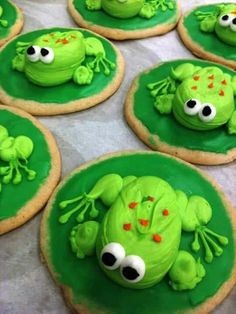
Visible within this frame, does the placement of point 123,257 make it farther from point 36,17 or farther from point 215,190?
point 36,17

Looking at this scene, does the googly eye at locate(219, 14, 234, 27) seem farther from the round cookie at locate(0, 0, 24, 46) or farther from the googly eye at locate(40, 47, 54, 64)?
the round cookie at locate(0, 0, 24, 46)

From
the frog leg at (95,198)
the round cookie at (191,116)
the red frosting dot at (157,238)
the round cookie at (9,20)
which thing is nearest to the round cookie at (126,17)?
the round cookie at (9,20)

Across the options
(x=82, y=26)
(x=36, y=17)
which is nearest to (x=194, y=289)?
(x=82, y=26)

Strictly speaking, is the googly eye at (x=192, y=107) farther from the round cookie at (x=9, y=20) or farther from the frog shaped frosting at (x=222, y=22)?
the round cookie at (x=9, y=20)

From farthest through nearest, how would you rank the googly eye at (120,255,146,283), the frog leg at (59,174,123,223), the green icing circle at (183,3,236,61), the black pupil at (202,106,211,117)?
1. the green icing circle at (183,3,236,61)
2. the black pupil at (202,106,211,117)
3. the frog leg at (59,174,123,223)
4. the googly eye at (120,255,146,283)

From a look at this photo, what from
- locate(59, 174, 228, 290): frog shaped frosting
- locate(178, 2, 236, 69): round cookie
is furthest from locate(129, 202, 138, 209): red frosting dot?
locate(178, 2, 236, 69): round cookie

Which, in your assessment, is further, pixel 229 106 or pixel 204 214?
pixel 229 106
